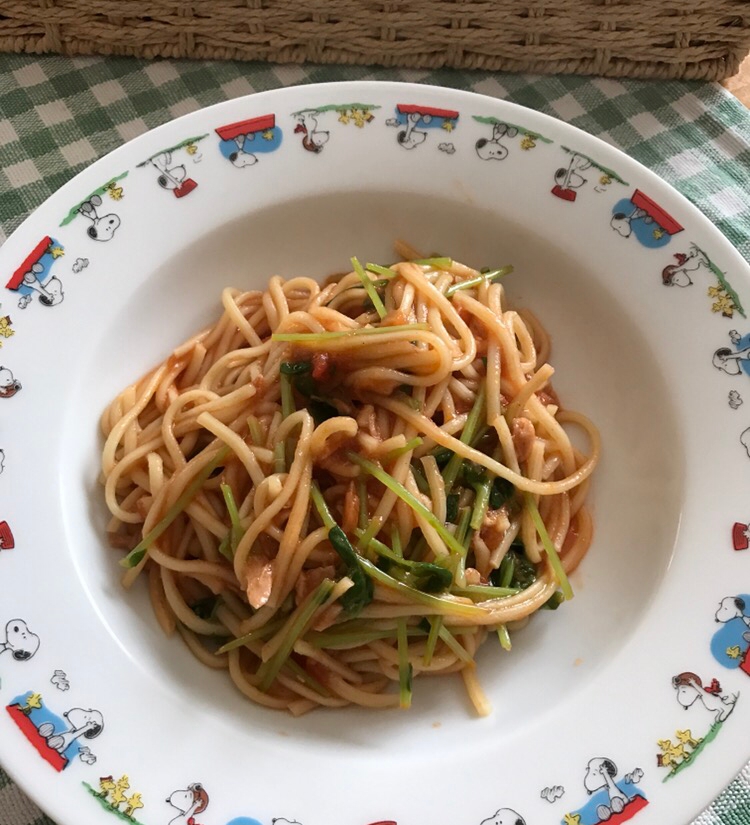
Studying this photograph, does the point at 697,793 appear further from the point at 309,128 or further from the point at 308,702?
the point at 309,128

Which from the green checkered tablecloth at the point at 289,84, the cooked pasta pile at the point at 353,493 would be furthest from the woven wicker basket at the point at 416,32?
the cooked pasta pile at the point at 353,493

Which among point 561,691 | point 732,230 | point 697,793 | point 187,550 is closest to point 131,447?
point 187,550

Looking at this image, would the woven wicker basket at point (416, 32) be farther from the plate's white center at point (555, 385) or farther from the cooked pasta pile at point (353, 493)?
the cooked pasta pile at point (353, 493)

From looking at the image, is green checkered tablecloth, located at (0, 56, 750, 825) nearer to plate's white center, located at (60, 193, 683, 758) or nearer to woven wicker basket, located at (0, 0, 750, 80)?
woven wicker basket, located at (0, 0, 750, 80)

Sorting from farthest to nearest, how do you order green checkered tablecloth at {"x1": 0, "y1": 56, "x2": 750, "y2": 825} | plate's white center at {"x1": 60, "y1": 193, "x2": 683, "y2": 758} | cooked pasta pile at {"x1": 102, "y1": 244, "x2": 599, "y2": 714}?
green checkered tablecloth at {"x1": 0, "y1": 56, "x2": 750, "y2": 825} < cooked pasta pile at {"x1": 102, "y1": 244, "x2": 599, "y2": 714} < plate's white center at {"x1": 60, "y1": 193, "x2": 683, "y2": 758}

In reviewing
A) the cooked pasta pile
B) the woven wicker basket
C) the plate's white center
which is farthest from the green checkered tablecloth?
the cooked pasta pile

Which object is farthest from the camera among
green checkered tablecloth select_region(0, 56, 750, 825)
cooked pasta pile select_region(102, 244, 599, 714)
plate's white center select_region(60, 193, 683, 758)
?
green checkered tablecloth select_region(0, 56, 750, 825)
